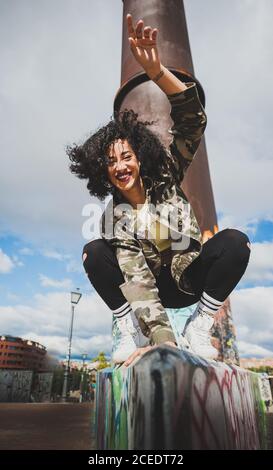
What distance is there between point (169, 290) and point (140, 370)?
0.96 m

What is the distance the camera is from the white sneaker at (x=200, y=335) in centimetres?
160

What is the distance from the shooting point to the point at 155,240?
195 cm

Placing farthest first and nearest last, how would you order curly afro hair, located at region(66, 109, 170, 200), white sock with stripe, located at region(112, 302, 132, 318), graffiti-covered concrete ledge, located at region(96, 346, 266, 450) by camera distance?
curly afro hair, located at region(66, 109, 170, 200), white sock with stripe, located at region(112, 302, 132, 318), graffiti-covered concrete ledge, located at region(96, 346, 266, 450)

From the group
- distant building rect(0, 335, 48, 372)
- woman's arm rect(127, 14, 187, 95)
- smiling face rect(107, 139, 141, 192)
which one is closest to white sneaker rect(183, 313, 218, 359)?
smiling face rect(107, 139, 141, 192)

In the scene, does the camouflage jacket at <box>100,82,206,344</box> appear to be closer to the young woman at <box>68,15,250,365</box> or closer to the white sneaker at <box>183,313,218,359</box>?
the young woman at <box>68,15,250,365</box>

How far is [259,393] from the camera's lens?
1958 mm

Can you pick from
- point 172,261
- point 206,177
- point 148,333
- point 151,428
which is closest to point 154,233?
point 172,261

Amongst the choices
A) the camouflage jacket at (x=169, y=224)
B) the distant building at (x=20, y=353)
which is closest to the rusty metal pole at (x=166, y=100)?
the camouflage jacket at (x=169, y=224)

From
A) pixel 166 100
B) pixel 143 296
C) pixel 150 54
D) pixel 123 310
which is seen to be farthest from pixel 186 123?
pixel 166 100

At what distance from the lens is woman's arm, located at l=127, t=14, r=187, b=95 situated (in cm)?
161

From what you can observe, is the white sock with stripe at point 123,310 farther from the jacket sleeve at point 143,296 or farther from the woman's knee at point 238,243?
the woman's knee at point 238,243

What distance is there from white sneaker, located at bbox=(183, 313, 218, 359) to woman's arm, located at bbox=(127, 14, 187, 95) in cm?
126

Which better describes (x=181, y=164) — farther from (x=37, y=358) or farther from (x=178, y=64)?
(x=37, y=358)

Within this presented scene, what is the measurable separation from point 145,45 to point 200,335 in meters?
1.53
